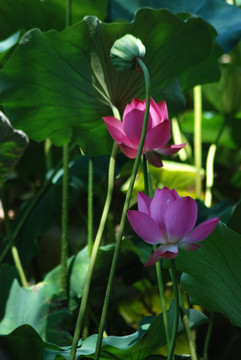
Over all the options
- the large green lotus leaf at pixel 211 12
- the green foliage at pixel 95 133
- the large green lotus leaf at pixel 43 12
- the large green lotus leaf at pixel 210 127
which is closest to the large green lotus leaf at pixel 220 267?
the green foliage at pixel 95 133

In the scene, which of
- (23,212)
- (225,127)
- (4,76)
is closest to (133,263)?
(23,212)

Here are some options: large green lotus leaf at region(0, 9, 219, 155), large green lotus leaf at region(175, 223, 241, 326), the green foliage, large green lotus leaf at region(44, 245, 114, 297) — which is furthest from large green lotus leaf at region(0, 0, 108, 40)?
large green lotus leaf at region(175, 223, 241, 326)

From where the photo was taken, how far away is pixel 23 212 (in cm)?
121

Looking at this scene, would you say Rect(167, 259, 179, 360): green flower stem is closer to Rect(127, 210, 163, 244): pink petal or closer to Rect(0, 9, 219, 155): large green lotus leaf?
Rect(127, 210, 163, 244): pink petal

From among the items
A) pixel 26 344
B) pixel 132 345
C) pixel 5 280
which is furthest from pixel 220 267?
pixel 5 280

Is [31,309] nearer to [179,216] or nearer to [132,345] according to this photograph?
[132,345]

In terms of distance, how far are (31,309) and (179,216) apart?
0.45 meters

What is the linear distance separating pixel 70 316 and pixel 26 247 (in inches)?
10.5

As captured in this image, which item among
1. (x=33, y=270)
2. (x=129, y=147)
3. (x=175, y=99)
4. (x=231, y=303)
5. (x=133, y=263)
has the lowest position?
(x=33, y=270)

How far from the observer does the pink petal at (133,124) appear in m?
0.56

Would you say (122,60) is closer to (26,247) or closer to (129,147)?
(129,147)

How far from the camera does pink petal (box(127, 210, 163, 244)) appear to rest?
1.57 ft

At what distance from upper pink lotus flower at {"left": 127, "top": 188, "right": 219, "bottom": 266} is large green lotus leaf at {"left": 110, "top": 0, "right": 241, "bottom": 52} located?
1.89 feet

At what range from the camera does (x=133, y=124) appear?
567 mm
